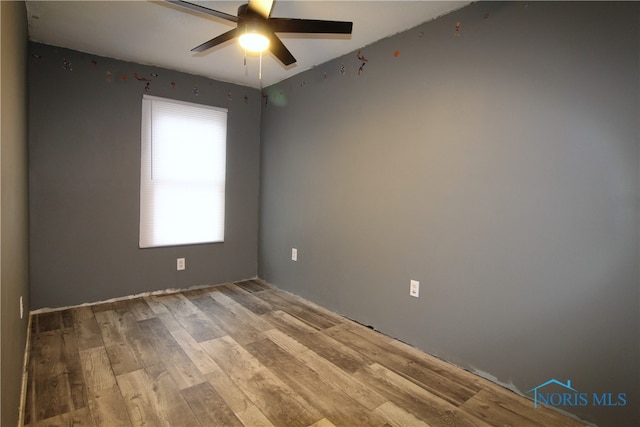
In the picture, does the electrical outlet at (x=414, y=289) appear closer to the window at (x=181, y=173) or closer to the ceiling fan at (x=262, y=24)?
the ceiling fan at (x=262, y=24)

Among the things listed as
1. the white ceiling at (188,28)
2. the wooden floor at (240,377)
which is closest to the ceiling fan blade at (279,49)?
the white ceiling at (188,28)

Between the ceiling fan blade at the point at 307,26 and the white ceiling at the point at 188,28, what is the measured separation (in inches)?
12.6

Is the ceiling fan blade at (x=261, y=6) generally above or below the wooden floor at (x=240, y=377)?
above

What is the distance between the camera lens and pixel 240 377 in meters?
2.07

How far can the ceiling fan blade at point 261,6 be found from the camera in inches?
68.0

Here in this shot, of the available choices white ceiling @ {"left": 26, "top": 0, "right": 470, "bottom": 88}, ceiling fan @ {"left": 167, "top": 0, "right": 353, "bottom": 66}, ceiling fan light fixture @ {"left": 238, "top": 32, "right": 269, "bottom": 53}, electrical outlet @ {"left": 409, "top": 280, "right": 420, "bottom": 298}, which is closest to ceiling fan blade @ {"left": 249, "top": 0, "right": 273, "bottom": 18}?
ceiling fan @ {"left": 167, "top": 0, "right": 353, "bottom": 66}

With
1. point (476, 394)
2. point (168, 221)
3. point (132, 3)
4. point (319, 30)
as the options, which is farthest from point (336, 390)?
point (132, 3)

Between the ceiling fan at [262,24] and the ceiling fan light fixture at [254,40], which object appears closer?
the ceiling fan at [262,24]

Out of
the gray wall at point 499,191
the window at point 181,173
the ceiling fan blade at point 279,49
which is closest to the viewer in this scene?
the gray wall at point 499,191

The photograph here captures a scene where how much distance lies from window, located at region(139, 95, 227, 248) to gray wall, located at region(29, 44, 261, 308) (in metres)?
0.09

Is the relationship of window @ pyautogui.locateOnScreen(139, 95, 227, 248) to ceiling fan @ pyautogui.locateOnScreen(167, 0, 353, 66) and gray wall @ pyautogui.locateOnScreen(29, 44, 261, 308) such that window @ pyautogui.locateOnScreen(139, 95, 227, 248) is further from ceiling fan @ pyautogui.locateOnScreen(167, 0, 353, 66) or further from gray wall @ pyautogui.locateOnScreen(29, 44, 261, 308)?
ceiling fan @ pyautogui.locateOnScreen(167, 0, 353, 66)

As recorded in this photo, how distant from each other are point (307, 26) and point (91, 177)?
2400 millimetres

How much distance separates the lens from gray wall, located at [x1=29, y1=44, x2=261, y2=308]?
2.88m

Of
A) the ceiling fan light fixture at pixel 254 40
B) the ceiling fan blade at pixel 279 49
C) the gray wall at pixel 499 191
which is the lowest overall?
the gray wall at pixel 499 191
